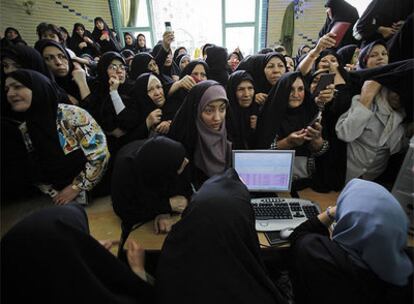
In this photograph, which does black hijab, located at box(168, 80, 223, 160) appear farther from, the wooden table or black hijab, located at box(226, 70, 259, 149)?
the wooden table

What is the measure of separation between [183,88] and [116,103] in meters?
0.62

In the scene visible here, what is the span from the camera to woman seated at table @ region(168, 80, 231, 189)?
5.44ft

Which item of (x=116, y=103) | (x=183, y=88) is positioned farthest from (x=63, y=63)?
(x=183, y=88)

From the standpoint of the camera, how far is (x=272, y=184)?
1638 millimetres

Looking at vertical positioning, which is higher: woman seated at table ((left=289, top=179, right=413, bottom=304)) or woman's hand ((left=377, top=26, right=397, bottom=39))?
woman's hand ((left=377, top=26, right=397, bottom=39))

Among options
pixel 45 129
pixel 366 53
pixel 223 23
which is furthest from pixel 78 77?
pixel 223 23

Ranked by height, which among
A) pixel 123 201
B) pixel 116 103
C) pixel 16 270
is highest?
pixel 116 103

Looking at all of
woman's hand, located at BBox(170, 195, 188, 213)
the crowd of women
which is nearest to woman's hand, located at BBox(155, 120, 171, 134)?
the crowd of women

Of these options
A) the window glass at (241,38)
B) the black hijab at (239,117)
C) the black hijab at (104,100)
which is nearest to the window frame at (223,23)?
the window glass at (241,38)

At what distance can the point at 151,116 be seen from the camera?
6.48ft

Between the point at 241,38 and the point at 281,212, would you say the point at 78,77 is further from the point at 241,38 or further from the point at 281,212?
the point at 241,38

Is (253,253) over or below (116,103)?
below

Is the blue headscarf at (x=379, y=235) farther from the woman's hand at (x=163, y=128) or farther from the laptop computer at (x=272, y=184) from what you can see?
the woman's hand at (x=163, y=128)

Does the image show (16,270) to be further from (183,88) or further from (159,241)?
(183,88)
